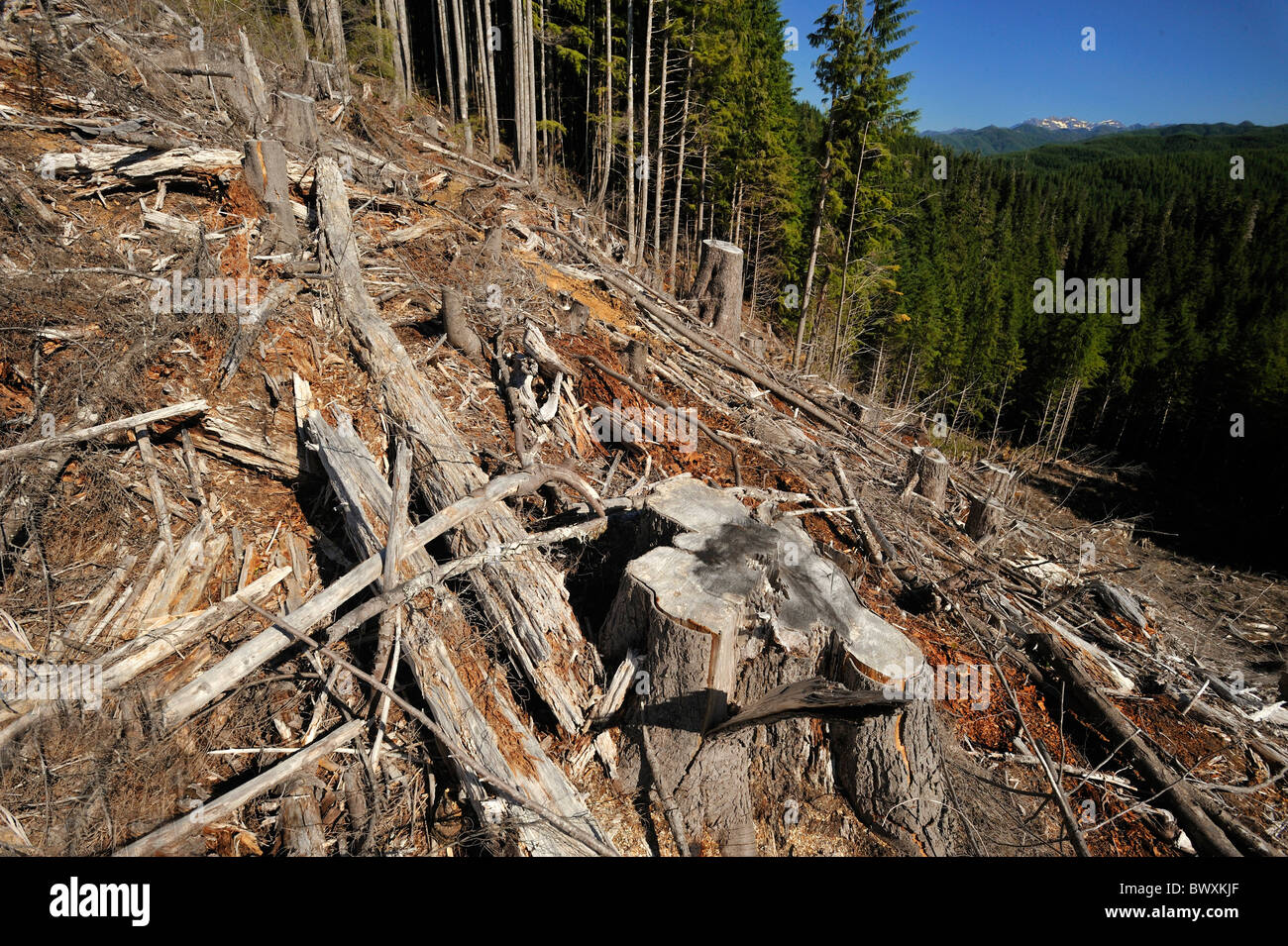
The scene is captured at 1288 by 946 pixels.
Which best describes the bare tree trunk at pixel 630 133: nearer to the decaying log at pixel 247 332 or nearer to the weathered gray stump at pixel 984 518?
the decaying log at pixel 247 332

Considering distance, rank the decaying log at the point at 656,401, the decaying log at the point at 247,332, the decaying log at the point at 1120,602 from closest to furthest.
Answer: the decaying log at the point at 247,332, the decaying log at the point at 1120,602, the decaying log at the point at 656,401

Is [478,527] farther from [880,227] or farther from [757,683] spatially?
[880,227]

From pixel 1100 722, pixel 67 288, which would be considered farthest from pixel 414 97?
pixel 1100 722

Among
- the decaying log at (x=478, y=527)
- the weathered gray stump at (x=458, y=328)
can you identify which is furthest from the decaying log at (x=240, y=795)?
the weathered gray stump at (x=458, y=328)

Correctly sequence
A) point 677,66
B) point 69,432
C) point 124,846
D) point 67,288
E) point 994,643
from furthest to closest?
point 677,66
point 67,288
point 994,643
point 69,432
point 124,846

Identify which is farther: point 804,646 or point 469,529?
point 469,529

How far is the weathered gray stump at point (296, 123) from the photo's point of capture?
785 cm

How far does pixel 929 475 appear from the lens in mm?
6539

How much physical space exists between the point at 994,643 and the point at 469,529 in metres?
3.86

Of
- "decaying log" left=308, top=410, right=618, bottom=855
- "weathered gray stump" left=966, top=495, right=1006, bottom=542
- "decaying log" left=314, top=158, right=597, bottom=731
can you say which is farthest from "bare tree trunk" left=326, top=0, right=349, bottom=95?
"weathered gray stump" left=966, top=495, right=1006, bottom=542

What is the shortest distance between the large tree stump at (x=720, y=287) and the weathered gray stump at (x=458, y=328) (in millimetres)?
4603

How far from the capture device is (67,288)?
4.73 m

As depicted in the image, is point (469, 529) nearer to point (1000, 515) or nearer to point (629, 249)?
point (1000, 515)
